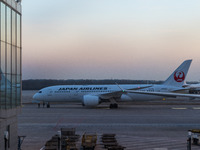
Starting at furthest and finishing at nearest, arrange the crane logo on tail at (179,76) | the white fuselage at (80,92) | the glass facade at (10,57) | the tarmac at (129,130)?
1. the crane logo on tail at (179,76)
2. the white fuselage at (80,92)
3. the tarmac at (129,130)
4. the glass facade at (10,57)

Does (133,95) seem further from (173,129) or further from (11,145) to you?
(11,145)

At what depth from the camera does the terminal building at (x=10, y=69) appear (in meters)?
13.8

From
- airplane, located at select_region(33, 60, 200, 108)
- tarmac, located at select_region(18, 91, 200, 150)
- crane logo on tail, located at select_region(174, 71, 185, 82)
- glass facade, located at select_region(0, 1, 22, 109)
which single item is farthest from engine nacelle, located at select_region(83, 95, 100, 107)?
glass facade, located at select_region(0, 1, 22, 109)

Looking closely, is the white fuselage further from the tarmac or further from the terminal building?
the terminal building

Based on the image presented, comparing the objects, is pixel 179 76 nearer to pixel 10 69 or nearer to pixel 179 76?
pixel 179 76

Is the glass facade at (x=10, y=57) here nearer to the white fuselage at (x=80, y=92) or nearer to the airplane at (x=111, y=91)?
the airplane at (x=111, y=91)

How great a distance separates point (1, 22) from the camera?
13.4 metres

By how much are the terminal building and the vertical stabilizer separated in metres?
31.6

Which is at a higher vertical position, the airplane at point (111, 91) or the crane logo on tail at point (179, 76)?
the crane logo on tail at point (179, 76)

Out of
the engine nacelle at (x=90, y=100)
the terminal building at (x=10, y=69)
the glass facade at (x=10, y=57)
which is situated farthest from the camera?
the engine nacelle at (x=90, y=100)

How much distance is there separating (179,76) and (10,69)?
33.8 meters

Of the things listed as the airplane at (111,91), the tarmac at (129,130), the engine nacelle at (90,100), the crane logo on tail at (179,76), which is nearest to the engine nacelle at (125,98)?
the airplane at (111,91)

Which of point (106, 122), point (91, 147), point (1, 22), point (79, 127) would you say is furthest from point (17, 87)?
point (106, 122)

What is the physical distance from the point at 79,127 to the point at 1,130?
39.4 feet
